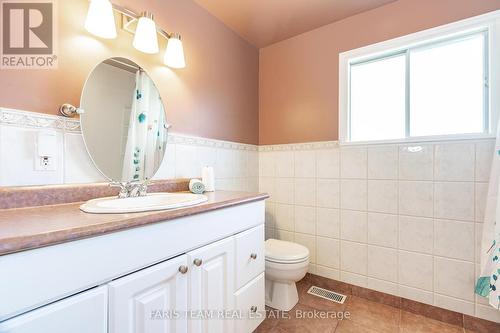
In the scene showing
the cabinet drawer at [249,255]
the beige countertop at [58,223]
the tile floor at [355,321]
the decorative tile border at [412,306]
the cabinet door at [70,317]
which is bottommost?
the tile floor at [355,321]

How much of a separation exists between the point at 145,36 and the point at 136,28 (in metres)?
0.07

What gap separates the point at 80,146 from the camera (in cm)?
107

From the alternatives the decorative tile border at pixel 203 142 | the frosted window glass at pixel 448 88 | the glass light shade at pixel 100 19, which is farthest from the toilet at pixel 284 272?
the glass light shade at pixel 100 19

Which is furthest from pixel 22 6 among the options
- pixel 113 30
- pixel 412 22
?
pixel 412 22

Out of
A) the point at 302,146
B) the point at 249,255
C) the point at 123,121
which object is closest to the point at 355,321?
the point at 249,255

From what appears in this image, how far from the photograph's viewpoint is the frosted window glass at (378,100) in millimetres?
1729

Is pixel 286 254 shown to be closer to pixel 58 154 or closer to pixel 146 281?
pixel 146 281

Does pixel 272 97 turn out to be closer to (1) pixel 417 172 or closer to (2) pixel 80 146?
(1) pixel 417 172

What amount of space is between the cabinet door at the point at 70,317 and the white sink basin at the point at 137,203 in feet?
0.85

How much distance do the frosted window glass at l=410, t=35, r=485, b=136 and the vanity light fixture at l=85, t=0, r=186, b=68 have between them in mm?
1720

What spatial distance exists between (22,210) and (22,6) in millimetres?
877

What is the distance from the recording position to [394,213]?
5.40 ft

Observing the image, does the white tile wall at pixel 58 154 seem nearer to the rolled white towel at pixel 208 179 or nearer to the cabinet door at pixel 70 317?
the rolled white towel at pixel 208 179

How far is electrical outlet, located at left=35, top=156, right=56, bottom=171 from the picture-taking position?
36.8 inches
